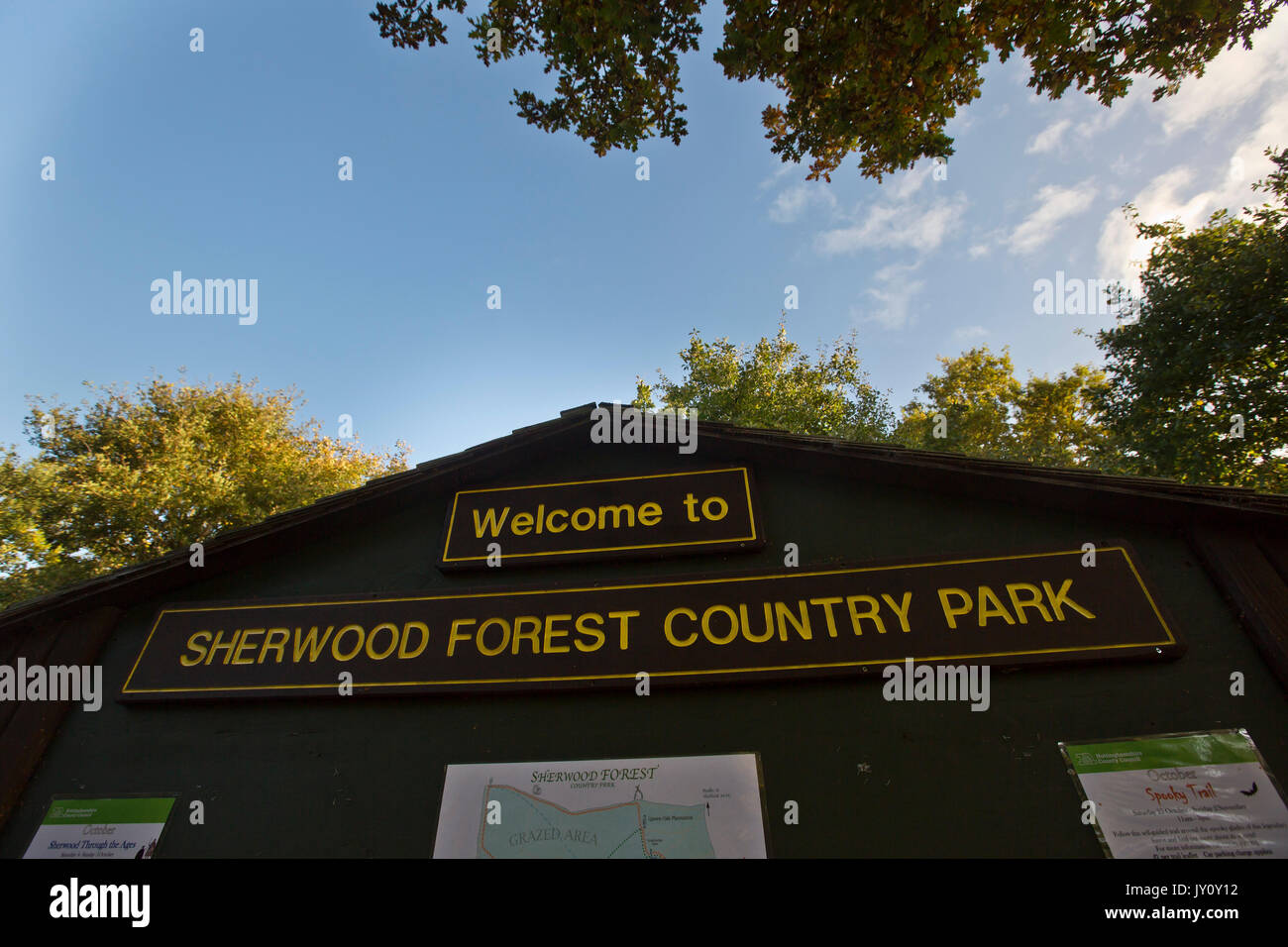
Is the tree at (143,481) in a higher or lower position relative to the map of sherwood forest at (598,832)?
higher

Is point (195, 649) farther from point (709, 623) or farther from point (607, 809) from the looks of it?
point (709, 623)

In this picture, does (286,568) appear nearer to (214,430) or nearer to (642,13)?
(642,13)

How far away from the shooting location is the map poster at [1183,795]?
3137mm

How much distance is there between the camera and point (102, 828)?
4.31 m

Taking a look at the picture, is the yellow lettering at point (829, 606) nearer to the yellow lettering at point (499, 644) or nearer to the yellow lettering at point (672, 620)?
the yellow lettering at point (672, 620)

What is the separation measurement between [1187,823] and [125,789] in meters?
7.99

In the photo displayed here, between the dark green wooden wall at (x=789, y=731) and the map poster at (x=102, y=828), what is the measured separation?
0.11 meters

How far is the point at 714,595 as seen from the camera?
452 cm

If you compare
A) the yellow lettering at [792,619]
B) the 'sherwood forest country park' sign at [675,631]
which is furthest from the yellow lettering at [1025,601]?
the yellow lettering at [792,619]

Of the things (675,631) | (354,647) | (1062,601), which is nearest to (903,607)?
(1062,601)

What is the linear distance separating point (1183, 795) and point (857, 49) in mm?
7673

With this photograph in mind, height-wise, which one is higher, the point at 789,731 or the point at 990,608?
the point at 990,608

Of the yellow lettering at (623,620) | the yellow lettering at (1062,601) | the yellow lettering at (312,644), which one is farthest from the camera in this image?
the yellow lettering at (312,644)
